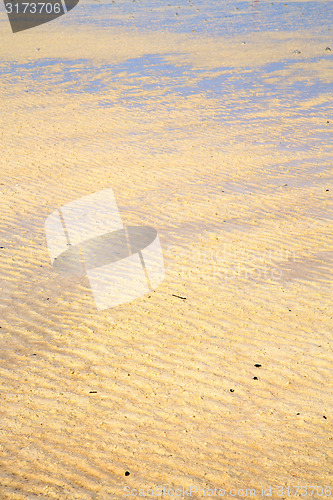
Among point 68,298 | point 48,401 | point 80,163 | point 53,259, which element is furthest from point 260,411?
point 80,163

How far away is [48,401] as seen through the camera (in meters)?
4.87

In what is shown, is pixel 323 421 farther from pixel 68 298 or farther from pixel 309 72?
pixel 309 72

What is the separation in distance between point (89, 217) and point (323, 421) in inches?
205

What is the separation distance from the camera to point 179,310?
20.3 ft

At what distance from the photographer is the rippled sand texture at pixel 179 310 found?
428 centimetres

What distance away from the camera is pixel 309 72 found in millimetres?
18297

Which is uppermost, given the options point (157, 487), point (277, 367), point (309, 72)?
point (157, 487)

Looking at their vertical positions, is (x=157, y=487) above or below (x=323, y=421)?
above

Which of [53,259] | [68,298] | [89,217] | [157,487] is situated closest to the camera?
[157,487]

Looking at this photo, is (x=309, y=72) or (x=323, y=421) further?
(x=309, y=72)

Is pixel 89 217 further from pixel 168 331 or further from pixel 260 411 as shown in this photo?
pixel 260 411

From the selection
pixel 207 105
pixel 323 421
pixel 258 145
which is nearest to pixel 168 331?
pixel 323 421

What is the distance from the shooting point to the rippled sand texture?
4.28 metres

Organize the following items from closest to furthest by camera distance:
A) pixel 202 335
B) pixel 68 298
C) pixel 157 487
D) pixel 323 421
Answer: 1. pixel 157 487
2. pixel 323 421
3. pixel 202 335
4. pixel 68 298
